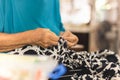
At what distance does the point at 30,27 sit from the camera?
0.98 metres

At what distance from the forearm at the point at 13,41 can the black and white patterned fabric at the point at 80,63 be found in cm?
2

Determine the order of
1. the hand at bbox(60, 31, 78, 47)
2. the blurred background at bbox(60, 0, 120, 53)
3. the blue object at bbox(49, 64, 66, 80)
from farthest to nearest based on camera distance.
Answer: the blurred background at bbox(60, 0, 120, 53), the hand at bbox(60, 31, 78, 47), the blue object at bbox(49, 64, 66, 80)

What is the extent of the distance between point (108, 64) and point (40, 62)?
311 millimetres

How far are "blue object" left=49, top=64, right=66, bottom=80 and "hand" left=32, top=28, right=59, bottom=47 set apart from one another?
0.31 ft

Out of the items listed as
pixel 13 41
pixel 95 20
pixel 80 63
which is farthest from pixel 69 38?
pixel 95 20

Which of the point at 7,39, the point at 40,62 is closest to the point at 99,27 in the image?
the point at 7,39

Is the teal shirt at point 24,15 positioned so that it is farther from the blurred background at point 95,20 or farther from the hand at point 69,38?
the blurred background at point 95,20

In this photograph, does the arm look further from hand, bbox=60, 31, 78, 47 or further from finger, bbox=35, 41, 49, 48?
hand, bbox=60, 31, 78, 47

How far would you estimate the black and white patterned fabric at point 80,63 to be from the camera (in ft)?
2.76

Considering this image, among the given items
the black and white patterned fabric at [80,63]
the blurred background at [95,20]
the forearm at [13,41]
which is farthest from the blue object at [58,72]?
the blurred background at [95,20]

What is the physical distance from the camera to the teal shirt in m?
0.92

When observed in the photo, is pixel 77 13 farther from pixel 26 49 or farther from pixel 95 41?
pixel 26 49

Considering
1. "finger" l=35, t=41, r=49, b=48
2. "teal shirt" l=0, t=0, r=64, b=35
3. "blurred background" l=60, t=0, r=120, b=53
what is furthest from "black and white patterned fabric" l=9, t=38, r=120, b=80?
"blurred background" l=60, t=0, r=120, b=53

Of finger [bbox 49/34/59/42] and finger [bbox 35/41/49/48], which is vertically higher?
finger [bbox 49/34/59/42]
